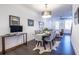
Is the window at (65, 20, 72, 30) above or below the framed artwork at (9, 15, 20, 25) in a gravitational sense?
below

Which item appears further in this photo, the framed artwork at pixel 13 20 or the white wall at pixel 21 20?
the framed artwork at pixel 13 20

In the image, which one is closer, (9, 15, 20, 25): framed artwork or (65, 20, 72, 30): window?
(65, 20, 72, 30): window

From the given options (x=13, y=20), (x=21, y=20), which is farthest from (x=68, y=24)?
(x=13, y=20)

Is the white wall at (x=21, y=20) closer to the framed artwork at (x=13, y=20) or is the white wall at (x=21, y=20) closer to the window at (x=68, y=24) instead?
the framed artwork at (x=13, y=20)

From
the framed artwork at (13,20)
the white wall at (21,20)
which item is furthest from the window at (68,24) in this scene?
the framed artwork at (13,20)

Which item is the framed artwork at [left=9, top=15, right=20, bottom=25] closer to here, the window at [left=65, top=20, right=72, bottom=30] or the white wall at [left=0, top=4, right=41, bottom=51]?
the white wall at [left=0, top=4, right=41, bottom=51]

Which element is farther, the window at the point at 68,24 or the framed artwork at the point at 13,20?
the framed artwork at the point at 13,20

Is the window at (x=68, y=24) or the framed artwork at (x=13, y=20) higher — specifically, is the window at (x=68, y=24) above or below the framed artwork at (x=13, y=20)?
below

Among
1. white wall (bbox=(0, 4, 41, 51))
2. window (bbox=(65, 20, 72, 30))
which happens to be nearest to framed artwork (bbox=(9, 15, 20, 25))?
white wall (bbox=(0, 4, 41, 51))

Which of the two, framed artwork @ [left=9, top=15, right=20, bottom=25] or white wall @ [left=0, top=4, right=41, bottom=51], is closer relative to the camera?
white wall @ [left=0, top=4, right=41, bottom=51]
